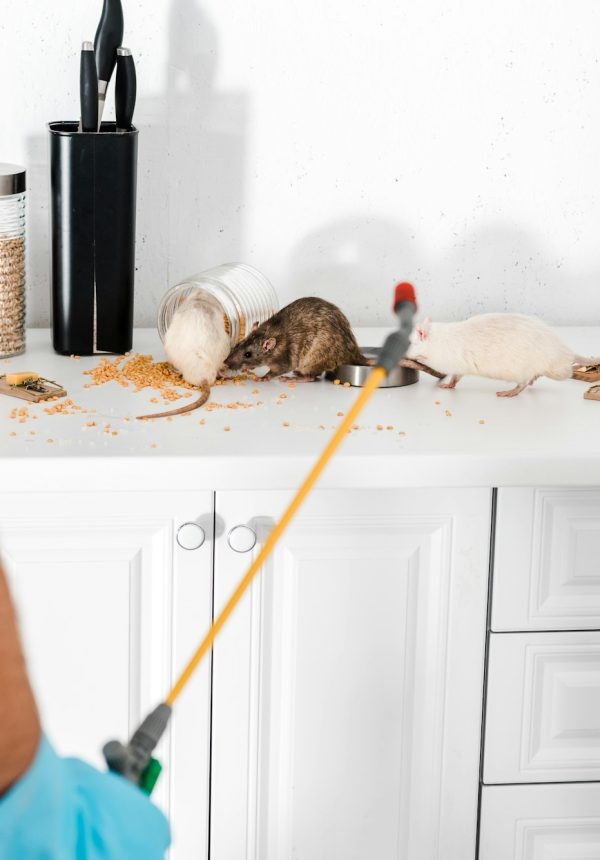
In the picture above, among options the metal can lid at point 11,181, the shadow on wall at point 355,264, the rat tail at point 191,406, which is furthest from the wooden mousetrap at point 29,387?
the shadow on wall at point 355,264

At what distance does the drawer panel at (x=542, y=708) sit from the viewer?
4.01 feet

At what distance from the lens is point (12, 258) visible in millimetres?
1408

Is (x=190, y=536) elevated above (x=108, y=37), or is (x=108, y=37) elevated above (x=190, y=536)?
(x=108, y=37)

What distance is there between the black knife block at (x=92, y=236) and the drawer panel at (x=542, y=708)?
2.09ft

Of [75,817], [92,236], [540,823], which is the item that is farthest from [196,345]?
[75,817]


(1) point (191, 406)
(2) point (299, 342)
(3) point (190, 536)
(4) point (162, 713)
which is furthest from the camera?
(2) point (299, 342)

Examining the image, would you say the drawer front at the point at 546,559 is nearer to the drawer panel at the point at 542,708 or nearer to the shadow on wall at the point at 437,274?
the drawer panel at the point at 542,708

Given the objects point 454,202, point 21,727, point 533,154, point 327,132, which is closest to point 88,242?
point 327,132

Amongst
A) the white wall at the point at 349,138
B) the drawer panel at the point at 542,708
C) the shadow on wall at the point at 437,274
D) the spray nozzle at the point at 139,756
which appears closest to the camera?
the spray nozzle at the point at 139,756

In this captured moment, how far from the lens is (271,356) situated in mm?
1368

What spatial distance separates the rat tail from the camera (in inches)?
48.5

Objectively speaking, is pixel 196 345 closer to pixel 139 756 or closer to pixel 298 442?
pixel 298 442

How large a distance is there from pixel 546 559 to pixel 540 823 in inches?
12.4

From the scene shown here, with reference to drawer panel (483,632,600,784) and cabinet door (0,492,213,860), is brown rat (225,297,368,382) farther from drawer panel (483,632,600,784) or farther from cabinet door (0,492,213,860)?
drawer panel (483,632,600,784)
